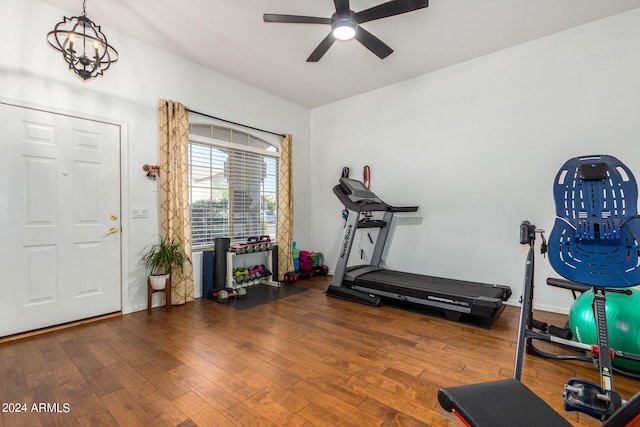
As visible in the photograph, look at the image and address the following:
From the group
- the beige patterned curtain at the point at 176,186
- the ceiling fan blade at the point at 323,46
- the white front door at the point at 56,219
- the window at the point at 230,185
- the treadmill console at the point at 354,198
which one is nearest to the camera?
the white front door at the point at 56,219

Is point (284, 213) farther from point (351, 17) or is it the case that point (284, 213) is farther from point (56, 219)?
point (351, 17)

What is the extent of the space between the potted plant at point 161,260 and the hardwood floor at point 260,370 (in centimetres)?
45

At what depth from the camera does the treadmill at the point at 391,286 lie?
121 inches

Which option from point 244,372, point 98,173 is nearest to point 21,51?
point 98,173

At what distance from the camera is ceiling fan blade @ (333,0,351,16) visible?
2424 mm

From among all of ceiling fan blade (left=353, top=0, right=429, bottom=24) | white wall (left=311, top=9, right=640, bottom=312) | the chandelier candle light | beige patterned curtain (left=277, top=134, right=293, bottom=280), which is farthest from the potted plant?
ceiling fan blade (left=353, top=0, right=429, bottom=24)

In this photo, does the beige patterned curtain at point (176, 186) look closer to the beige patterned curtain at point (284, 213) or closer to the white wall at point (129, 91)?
the white wall at point (129, 91)

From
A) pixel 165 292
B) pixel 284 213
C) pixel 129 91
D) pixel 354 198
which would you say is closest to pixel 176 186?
pixel 129 91

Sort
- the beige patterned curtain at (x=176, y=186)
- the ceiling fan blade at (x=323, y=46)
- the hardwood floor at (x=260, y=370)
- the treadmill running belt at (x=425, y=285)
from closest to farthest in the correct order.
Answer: the hardwood floor at (x=260, y=370) → the ceiling fan blade at (x=323, y=46) → the treadmill running belt at (x=425, y=285) → the beige patterned curtain at (x=176, y=186)

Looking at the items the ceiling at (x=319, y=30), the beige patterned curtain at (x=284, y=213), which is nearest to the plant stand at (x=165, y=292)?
the beige patterned curtain at (x=284, y=213)

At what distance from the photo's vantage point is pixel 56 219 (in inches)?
117

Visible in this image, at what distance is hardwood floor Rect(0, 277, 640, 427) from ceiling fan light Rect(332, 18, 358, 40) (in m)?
2.84

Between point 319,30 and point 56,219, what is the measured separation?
3419 mm

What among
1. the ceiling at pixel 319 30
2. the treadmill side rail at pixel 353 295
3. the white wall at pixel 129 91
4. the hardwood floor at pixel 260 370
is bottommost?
the hardwood floor at pixel 260 370
